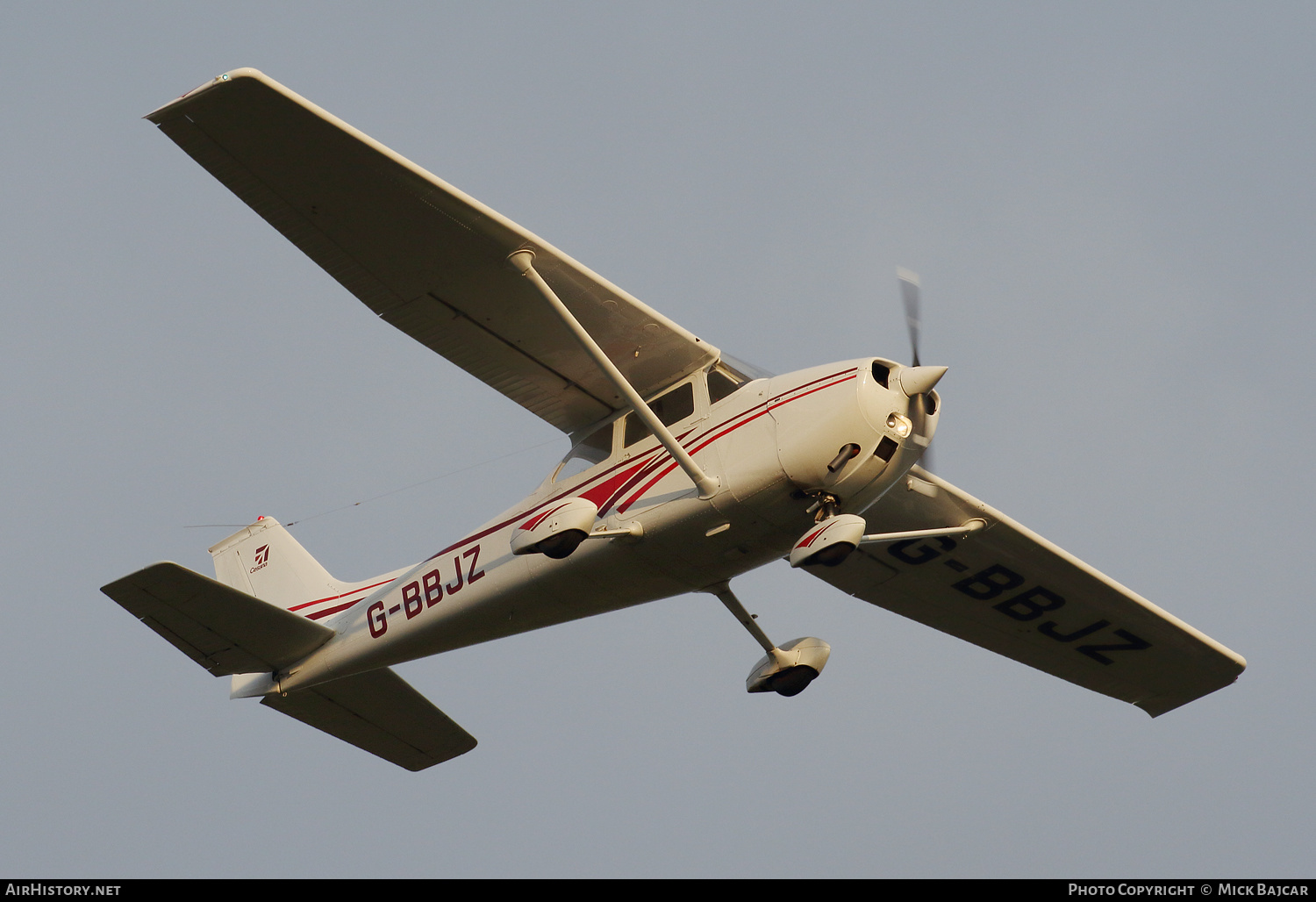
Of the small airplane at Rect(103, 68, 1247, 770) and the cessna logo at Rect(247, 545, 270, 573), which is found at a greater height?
the cessna logo at Rect(247, 545, 270, 573)

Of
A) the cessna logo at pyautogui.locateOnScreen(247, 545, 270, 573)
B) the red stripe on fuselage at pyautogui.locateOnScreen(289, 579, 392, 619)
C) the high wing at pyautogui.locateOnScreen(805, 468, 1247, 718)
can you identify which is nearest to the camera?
the high wing at pyautogui.locateOnScreen(805, 468, 1247, 718)

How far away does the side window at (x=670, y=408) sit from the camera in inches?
502

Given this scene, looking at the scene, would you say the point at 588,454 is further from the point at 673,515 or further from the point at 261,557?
the point at 261,557

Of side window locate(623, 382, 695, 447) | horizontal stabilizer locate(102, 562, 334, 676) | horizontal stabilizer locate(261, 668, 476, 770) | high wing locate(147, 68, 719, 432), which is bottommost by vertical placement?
horizontal stabilizer locate(261, 668, 476, 770)

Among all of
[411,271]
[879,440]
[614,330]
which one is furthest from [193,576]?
[879,440]

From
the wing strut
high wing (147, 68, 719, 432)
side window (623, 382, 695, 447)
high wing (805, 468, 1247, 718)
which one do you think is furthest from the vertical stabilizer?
high wing (805, 468, 1247, 718)

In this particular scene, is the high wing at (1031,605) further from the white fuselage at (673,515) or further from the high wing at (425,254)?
the high wing at (425,254)

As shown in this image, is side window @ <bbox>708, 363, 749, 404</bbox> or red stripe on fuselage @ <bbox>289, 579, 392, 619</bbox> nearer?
side window @ <bbox>708, 363, 749, 404</bbox>

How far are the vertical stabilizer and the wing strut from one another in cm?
497

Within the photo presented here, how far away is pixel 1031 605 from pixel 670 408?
4.74 m

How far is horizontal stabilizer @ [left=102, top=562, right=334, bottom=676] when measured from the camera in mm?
12633

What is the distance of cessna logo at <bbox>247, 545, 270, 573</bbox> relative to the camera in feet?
54.6

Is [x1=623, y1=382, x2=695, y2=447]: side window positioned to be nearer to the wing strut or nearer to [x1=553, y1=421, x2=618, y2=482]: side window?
[x1=553, y1=421, x2=618, y2=482]: side window

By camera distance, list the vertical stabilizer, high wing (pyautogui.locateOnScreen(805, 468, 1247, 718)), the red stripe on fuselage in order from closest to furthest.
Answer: high wing (pyautogui.locateOnScreen(805, 468, 1247, 718)), the red stripe on fuselage, the vertical stabilizer
